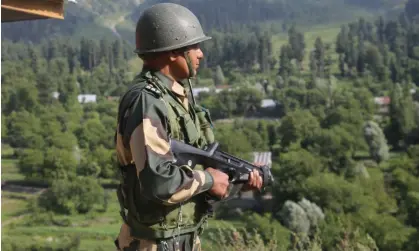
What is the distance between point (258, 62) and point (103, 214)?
48714 millimetres

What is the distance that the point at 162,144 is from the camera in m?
2.41

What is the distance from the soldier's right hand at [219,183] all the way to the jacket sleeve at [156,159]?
9 centimetres

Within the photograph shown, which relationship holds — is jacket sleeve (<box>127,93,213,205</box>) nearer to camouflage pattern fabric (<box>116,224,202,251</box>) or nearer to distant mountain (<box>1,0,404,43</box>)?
camouflage pattern fabric (<box>116,224,202,251</box>)

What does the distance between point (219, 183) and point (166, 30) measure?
1.89 ft

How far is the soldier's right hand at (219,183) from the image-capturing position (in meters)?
2.56

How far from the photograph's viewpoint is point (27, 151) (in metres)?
47.0

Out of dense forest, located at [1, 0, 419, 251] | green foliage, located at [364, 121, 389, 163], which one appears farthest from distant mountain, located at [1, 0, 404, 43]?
green foliage, located at [364, 121, 389, 163]

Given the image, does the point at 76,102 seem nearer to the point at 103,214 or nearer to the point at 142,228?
the point at 103,214

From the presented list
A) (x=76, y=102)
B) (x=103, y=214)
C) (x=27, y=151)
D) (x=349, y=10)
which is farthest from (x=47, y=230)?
(x=349, y=10)

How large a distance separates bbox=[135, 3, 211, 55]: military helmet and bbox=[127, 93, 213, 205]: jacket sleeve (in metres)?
0.24

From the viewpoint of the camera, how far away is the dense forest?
30.6 meters

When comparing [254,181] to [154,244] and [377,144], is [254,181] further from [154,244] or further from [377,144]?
[377,144]

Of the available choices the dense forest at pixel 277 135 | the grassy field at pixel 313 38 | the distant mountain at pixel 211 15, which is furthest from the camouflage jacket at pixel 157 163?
the distant mountain at pixel 211 15

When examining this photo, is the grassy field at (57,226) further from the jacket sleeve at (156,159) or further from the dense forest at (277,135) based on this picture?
the jacket sleeve at (156,159)
